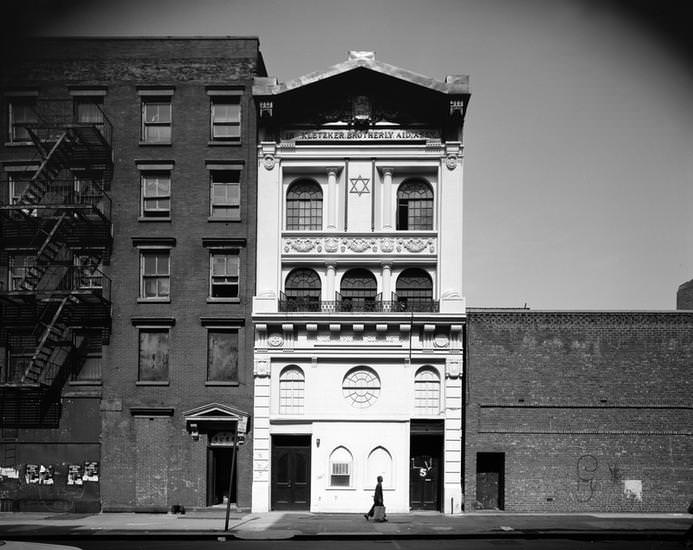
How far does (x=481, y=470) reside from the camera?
28.0 meters

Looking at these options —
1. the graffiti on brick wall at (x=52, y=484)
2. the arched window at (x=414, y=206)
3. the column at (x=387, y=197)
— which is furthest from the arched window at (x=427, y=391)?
the graffiti on brick wall at (x=52, y=484)

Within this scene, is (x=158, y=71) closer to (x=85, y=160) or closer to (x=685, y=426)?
(x=85, y=160)

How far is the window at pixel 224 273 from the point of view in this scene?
94.3 ft

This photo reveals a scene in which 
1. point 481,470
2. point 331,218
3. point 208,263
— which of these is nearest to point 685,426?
point 481,470

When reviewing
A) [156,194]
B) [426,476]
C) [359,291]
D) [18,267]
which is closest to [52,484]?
[18,267]

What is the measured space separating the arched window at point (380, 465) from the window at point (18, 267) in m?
14.7

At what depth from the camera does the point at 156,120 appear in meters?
29.5

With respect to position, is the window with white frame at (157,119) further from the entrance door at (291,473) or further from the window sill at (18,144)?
the entrance door at (291,473)

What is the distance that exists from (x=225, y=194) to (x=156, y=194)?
105 inches

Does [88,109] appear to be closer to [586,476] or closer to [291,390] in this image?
[291,390]

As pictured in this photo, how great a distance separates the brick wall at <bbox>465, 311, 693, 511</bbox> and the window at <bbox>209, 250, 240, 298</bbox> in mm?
8946

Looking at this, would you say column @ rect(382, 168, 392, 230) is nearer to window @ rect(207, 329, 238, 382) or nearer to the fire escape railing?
the fire escape railing

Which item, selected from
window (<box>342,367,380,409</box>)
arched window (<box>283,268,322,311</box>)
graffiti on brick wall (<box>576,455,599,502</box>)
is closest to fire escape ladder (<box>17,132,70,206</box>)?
arched window (<box>283,268,322,311</box>)

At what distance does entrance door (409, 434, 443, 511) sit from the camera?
90.9ft
